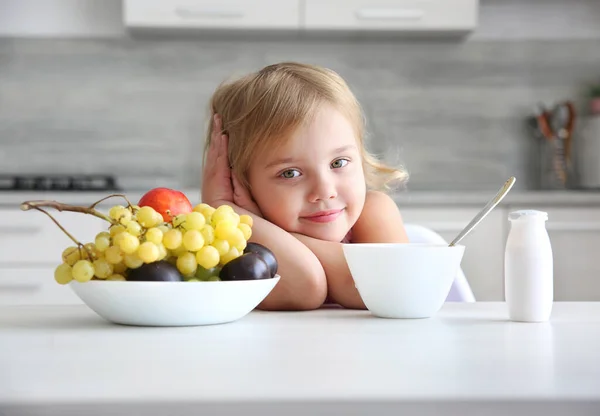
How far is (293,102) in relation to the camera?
1.32 m

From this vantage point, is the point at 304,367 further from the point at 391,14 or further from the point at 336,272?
the point at 391,14

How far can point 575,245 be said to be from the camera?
2928 mm

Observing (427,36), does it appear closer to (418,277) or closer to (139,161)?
(139,161)

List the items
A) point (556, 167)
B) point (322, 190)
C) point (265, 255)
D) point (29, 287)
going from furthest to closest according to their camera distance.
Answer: point (556, 167), point (29, 287), point (322, 190), point (265, 255)

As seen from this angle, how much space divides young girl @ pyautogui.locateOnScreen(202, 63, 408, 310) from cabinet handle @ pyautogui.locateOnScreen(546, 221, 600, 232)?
1635mm

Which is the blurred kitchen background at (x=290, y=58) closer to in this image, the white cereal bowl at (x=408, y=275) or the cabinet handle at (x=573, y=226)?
the cabinet handle at (x=573, y=226)

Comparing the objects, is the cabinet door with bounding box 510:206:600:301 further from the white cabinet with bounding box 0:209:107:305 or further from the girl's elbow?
the girl's elbow

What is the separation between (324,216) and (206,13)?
2.00 m

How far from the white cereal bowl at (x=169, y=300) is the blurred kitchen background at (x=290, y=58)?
269 centimetres

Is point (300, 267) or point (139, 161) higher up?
point (300, 267)

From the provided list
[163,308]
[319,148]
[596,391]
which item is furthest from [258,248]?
[596,391]

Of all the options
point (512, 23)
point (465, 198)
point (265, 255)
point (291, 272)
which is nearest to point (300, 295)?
point (291, 272)

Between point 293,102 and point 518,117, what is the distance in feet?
8.13

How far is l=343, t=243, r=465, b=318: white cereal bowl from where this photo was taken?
927mm
